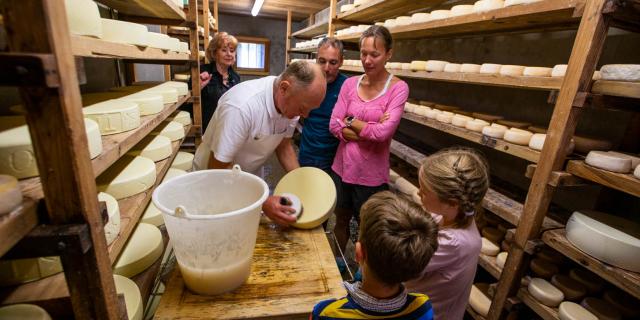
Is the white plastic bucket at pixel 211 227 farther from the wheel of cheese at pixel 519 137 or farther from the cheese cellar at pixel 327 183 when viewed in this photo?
the wheel of cheese at pixel 519 137

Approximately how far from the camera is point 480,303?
1.79 meters

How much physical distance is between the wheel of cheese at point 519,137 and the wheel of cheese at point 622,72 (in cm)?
45

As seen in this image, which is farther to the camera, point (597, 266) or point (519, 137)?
point (519, 137)

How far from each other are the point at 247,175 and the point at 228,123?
0.53 m

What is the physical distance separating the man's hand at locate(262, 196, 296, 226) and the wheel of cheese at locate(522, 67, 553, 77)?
1.49 m

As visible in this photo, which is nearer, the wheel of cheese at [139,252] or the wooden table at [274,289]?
the wooden table at [274,289]

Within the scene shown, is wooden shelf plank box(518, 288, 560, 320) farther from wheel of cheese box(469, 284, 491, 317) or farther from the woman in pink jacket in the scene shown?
the woman in pink jacket

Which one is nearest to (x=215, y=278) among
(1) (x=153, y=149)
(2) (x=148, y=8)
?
(1) (x=153, y=149)

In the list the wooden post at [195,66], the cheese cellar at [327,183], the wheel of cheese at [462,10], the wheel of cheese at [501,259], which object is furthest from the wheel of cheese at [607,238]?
the wooden post at [195,66]

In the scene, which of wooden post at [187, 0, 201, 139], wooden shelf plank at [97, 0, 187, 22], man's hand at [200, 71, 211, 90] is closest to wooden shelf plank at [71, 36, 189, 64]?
wooden shelf plank at [97, 0, 187, 22]

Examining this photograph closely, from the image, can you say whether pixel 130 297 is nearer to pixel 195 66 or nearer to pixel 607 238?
pixel 607 238

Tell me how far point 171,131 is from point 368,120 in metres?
1.45

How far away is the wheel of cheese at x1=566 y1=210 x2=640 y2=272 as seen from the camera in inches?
48.7

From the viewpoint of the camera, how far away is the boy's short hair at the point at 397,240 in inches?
31.7
